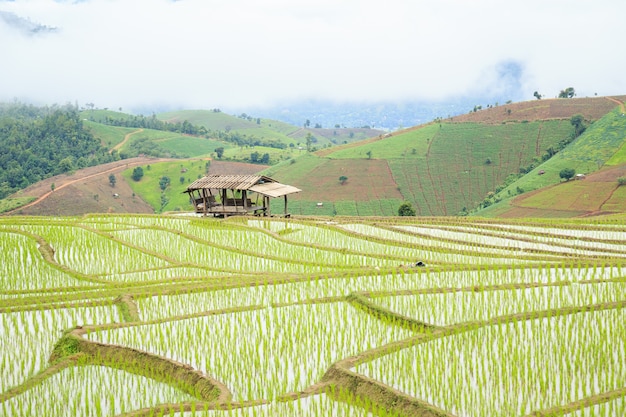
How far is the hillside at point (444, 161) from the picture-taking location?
59.0 m

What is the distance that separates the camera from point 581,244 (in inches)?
662

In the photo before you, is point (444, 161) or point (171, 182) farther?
point (171, 182)

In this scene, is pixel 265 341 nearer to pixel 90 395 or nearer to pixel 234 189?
pixel 90 395

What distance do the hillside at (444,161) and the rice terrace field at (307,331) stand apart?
42.7 meters

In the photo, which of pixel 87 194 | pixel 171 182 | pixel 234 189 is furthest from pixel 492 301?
pixel 171 182

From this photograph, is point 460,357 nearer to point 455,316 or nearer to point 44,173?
point 455,316

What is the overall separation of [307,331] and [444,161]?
59076 mm

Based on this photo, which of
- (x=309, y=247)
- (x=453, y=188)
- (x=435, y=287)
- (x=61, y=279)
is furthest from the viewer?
(x=453, y=188)

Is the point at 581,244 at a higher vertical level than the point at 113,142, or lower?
lower

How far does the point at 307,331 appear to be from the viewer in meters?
8.70

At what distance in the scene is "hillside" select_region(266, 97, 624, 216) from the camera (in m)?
59.0

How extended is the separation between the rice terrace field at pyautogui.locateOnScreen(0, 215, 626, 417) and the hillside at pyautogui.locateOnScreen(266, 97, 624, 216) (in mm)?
42711

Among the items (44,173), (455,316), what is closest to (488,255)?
(455,316)

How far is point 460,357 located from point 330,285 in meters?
4.52
